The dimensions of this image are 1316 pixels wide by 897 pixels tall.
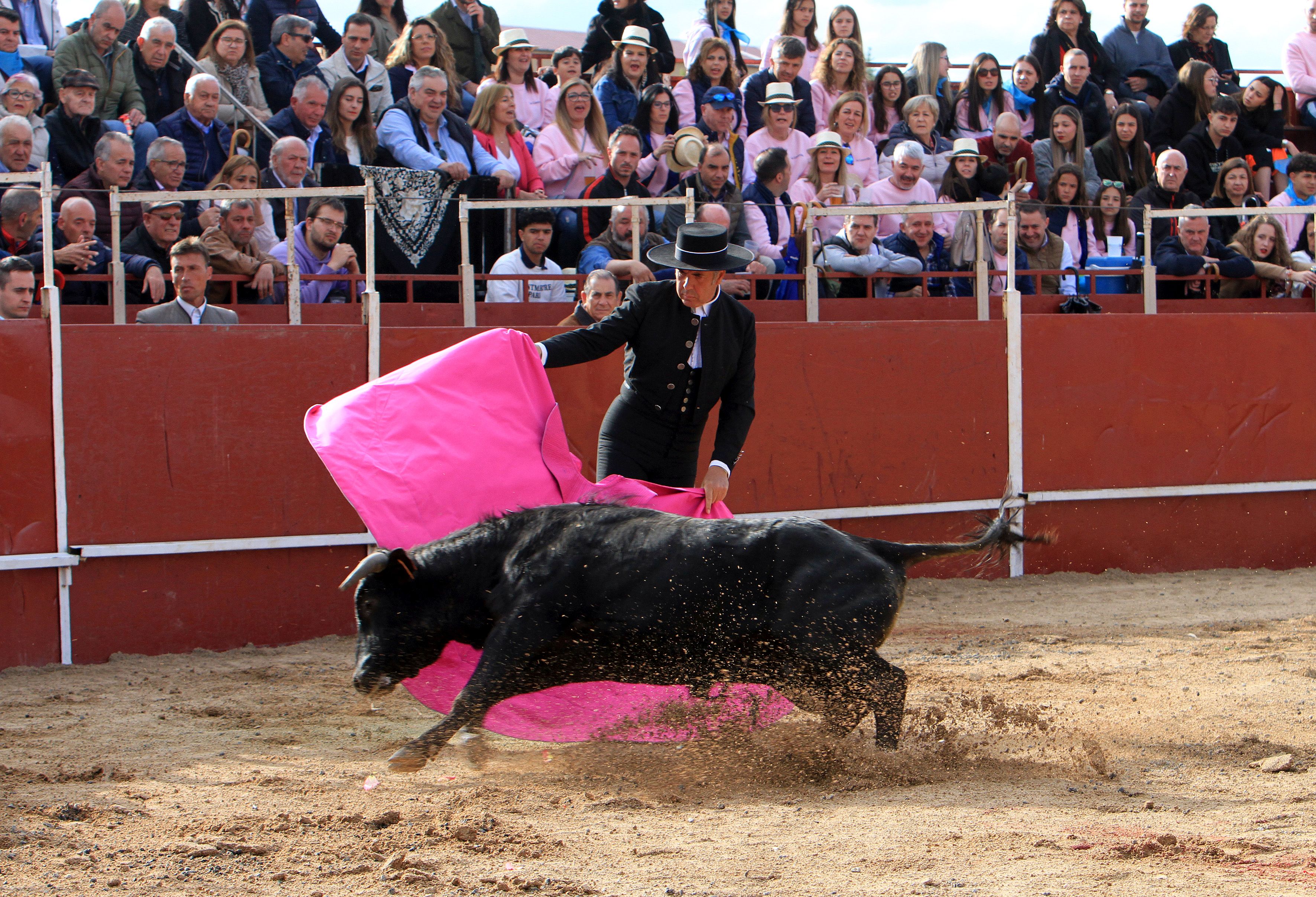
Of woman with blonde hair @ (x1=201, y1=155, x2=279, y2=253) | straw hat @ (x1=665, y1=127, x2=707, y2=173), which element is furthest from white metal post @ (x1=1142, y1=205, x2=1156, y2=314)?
woman with blonde hair @ (x1=201, y1=155, x2=279, y2=253)

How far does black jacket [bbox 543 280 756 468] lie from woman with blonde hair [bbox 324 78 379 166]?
120 inches

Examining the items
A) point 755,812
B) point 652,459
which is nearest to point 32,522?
point 652,459

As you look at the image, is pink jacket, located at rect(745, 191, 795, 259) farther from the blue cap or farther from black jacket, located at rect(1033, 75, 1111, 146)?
black jacket, located at rect(1033, 75, 1111, 146)

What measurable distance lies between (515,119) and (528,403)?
4.00m

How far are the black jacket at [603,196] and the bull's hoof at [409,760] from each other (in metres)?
3.98

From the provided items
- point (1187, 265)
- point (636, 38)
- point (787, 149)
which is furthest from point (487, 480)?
point (1187, 265)

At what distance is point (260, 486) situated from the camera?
5457 mm

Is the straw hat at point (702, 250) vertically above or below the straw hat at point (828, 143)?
below

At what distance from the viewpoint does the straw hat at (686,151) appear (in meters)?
7.20

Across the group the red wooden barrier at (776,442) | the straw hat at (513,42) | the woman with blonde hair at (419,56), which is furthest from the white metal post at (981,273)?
the woman with blonde hair at (419,56)

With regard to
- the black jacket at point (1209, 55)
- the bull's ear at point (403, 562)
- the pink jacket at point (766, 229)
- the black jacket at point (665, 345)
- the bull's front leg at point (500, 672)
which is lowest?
the bull's front leg at point (500, 672)

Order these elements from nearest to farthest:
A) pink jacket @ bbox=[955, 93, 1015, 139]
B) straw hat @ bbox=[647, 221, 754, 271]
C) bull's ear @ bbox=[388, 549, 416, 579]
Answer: bull's ear @ bbox=[388, 549, 416, 579], straw hat @ bbox=[647, 221, 754, 271], pink jacket @ bbox=[955, 93, 1015, 139]

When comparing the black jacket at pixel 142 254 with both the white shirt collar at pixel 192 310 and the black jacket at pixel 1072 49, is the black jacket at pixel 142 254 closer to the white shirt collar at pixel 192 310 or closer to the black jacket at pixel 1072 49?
the white shirt collar at pixel 192 310

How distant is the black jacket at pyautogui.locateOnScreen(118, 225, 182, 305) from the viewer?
5.72 metres
